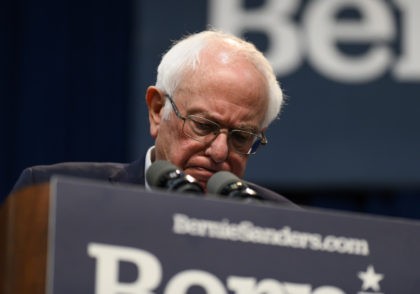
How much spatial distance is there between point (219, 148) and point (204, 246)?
975mm

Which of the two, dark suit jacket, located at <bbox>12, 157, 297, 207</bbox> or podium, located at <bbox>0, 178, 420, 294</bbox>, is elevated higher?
podium, located at <bbox>0, 178, 420, 294</bbox>

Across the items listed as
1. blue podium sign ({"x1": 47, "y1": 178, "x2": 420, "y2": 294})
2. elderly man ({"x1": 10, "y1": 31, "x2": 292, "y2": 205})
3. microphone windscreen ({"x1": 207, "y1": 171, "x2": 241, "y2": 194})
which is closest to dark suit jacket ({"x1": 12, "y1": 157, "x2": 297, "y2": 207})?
elderly man ({"x1": 10, "y1": 31, "x2": 292, "y2": 205})

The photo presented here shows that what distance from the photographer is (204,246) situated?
1769mm

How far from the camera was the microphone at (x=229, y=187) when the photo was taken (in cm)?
207

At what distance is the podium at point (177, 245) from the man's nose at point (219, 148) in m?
0.88

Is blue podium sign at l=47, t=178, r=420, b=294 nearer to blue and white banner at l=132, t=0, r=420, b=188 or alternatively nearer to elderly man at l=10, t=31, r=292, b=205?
elderly man at l=10, t=31, r=292, b=205

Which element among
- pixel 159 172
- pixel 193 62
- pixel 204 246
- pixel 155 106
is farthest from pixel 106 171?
pixel 204 246

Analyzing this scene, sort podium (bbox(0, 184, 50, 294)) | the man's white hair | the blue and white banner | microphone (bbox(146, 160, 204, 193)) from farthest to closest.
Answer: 1. the blue and white banner
2. the man's white hair
3. microphone (bbox(146, 160, 204, 193))
4. podium (bbox(0, 184, 50, 294))

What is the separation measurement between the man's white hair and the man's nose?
0.16m

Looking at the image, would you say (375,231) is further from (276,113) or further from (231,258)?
(276,113)

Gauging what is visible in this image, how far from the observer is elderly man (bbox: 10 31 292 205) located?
2.76 metres

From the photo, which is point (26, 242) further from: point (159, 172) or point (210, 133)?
point (210, 133)

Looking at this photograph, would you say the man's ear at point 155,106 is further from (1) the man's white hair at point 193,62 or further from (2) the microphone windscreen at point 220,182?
(2) the microphone windscreen at point 220,182

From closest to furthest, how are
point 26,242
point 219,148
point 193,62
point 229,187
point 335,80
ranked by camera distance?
point 26,242 < point 229,187 < point 219,148 < point 193,62 < point 335,80
